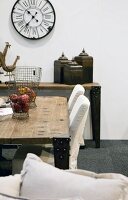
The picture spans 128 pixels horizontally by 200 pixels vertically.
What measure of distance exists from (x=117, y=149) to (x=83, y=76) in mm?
961

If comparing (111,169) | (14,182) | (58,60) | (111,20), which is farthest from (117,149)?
(14,182)

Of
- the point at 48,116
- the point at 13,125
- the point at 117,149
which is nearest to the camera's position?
the point at 13,125

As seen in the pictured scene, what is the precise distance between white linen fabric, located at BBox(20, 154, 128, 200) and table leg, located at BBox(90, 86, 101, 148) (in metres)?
2.96

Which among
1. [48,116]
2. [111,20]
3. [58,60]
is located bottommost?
[48,116]

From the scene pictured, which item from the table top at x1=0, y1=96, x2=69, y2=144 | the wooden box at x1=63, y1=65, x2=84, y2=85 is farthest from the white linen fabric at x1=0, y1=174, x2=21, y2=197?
the wooden box at x1=63, y1=65, x2=84, y2=85

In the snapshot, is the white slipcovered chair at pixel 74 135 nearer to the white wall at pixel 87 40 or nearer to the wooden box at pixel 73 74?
the wooden box at pixel 73 74

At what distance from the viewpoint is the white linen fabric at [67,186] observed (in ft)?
3.89

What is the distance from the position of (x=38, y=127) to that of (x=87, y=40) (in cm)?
235

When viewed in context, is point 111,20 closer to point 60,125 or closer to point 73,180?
point 60,125

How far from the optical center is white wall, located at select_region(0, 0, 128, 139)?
4.42m

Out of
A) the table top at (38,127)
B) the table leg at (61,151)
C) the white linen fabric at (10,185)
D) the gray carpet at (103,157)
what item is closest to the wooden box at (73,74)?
the gray carpet at (103,157)

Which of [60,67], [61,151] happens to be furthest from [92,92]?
[61,151]

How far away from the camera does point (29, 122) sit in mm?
2512

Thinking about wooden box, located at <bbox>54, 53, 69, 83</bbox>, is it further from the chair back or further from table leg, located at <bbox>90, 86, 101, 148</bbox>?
the chair back
